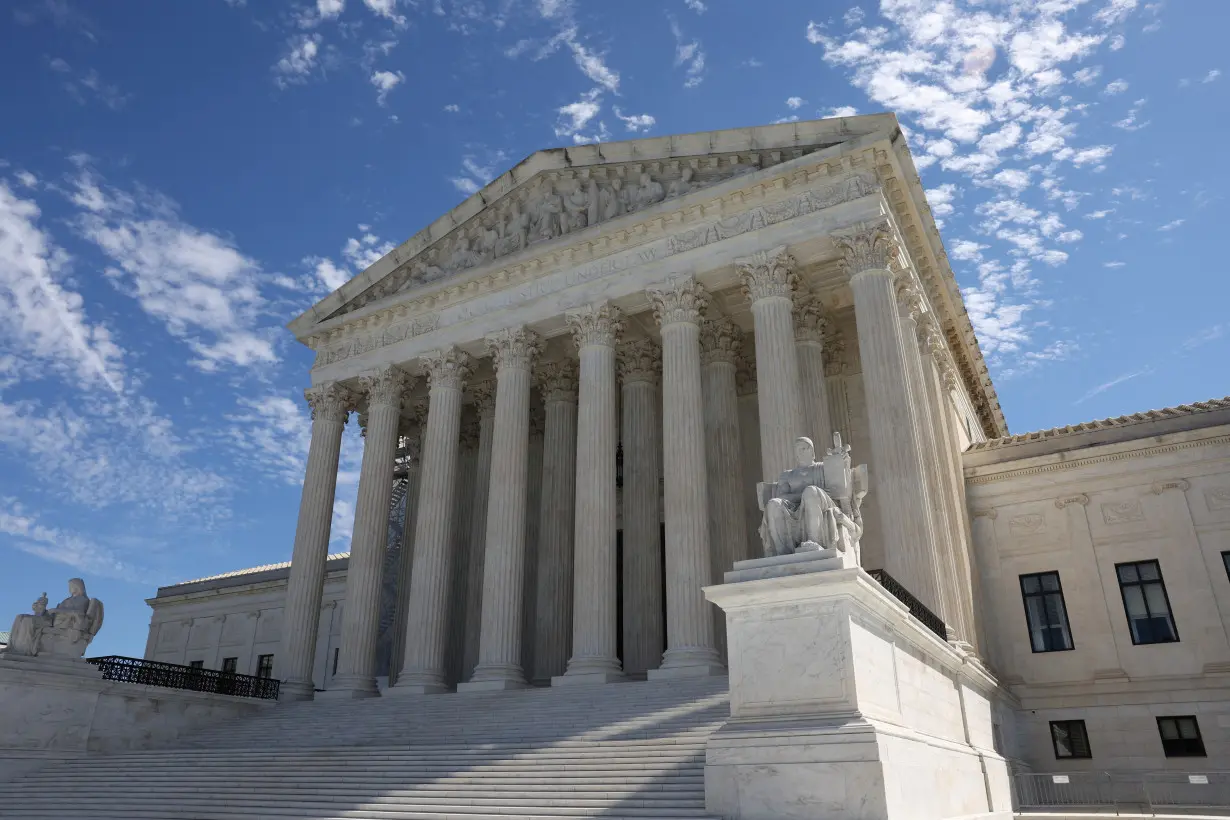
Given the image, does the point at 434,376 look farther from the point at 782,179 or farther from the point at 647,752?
the point at 647,752

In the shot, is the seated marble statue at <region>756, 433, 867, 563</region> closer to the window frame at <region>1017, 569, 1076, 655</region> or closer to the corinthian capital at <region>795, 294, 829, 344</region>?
the corinthian capital at <region>795, 294, 829, 344</region>

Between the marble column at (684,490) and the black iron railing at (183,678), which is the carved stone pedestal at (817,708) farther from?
the black iron railing at (183,678)

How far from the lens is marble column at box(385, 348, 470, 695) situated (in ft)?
83.1

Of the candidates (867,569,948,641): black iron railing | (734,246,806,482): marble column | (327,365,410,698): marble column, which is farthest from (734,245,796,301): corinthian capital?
(327,365,410,698): marble column

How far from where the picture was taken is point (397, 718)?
21.7 m

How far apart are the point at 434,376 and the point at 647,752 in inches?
665

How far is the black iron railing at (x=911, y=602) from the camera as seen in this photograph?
16047 mm

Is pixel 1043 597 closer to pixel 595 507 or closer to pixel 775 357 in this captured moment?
pixel 775 357

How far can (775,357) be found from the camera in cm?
2258

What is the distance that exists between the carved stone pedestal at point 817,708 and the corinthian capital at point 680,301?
42.5 ft

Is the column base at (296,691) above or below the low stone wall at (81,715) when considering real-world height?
above

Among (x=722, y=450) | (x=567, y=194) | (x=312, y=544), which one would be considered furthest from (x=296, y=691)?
(x=567, y=194)

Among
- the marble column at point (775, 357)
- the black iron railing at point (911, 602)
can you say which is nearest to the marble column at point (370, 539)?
the marble column at point (775, 357)

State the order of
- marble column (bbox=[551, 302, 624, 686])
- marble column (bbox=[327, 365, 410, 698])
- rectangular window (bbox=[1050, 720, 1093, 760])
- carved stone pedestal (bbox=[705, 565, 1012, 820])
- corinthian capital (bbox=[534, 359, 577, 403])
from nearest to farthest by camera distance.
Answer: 1. carved stone pedestal (bbox=[705, 565, 1012, 820])
2. marble column (bbox=[551, 302, 624, 686])
3. rectangular window (bbox=[1050, 720, 1093, 760])
4. marble column (bbox=[327, 365, 410, 698])
5. corinthian capital (bbox=[534, 359, 577, 403])
